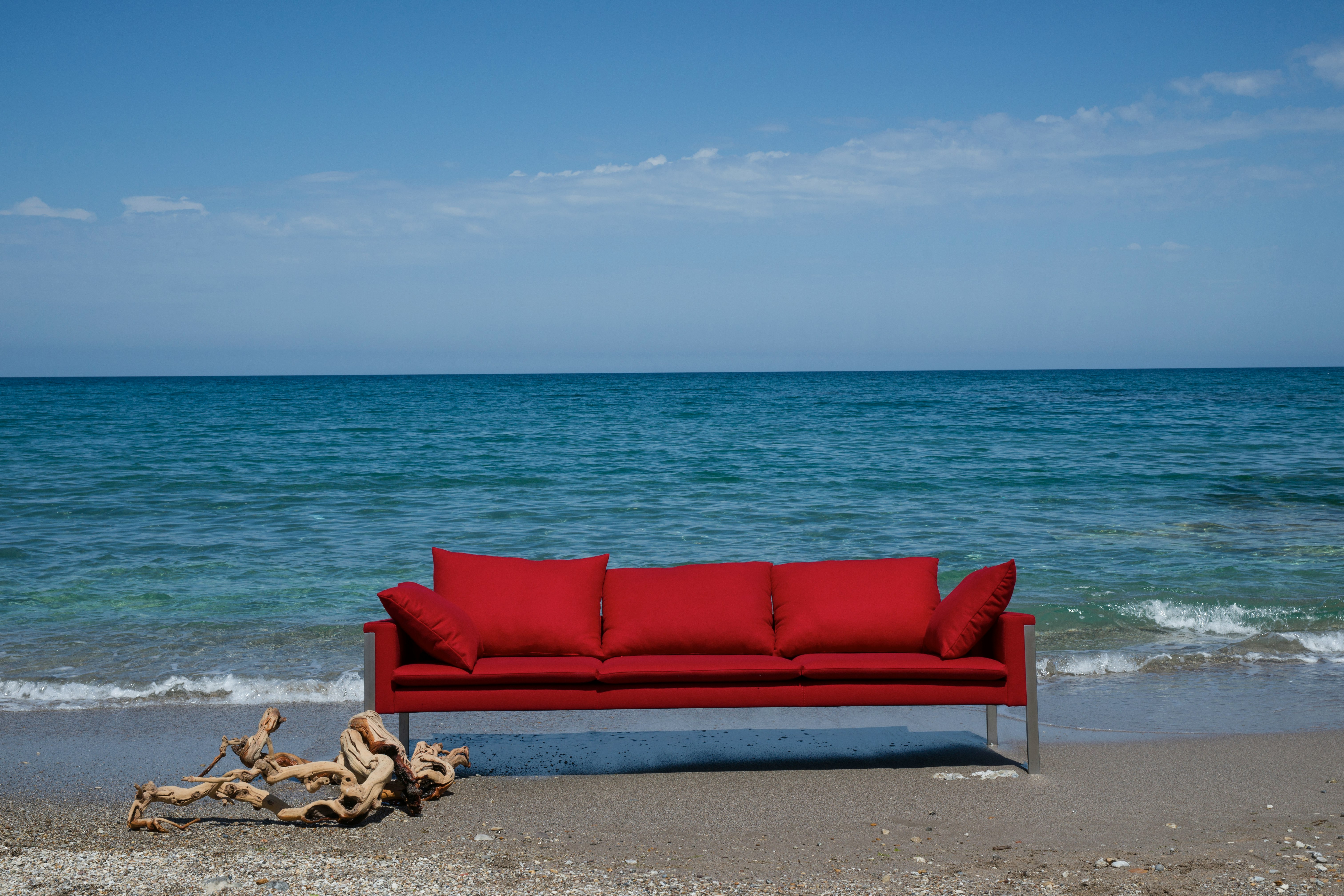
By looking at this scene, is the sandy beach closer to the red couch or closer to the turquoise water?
the red couch

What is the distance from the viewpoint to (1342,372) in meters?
77.4

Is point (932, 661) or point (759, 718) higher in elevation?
point (932, 661)

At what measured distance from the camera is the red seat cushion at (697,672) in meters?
3.86

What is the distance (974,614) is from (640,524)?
6.72 meters

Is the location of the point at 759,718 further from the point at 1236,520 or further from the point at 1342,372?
the point at 1342,372

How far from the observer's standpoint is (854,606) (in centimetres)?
430

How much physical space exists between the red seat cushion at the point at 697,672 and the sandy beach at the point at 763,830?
388mm

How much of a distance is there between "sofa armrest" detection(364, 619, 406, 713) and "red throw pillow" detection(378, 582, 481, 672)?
0.22 ft

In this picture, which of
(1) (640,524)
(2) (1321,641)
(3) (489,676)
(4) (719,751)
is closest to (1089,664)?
(2) (1321,641)

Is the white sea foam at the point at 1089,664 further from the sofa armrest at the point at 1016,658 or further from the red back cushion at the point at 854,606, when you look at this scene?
the sofa armrest at the point at 1016,658

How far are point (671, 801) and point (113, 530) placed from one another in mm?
8384

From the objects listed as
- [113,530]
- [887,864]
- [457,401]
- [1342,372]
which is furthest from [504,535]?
[1342,372]

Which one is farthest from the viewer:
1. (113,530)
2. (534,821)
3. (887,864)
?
(113,530)

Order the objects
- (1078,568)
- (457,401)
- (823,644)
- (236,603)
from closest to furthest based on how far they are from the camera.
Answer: (823,644) → (236,603) → (1078,568) → (457,401)
